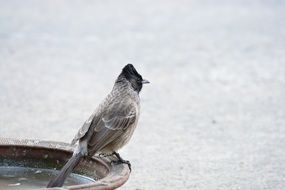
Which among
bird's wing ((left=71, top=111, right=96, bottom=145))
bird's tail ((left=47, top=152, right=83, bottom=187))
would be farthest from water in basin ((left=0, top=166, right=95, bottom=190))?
bird's tail ((left=47, top=152, right=83, bottom=187))

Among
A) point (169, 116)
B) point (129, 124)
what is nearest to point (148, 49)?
point (169, 116)

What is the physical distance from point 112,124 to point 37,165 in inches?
23.3

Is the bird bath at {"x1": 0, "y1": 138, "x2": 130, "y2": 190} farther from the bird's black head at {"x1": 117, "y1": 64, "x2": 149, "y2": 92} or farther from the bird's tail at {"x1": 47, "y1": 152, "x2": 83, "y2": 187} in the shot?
the bird's black head at {"x1": 117, "y1": 64, "x2": 149, "y2": 92}

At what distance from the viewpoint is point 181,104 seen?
374 inches

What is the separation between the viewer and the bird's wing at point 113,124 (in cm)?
557

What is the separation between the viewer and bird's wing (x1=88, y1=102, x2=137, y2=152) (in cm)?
557

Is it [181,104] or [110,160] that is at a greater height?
[181,104]

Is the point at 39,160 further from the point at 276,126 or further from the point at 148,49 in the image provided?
the point at 148,49

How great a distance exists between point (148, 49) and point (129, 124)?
20.7 feet

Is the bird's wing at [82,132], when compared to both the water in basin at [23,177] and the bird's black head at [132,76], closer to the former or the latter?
the water in basin at [23,177]

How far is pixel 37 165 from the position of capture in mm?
5746

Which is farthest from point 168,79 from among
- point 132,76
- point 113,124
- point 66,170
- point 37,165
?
point 66,170

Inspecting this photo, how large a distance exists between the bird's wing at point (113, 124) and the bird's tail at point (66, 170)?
0.65 feet

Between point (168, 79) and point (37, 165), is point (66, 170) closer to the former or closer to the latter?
point (37, 165)
